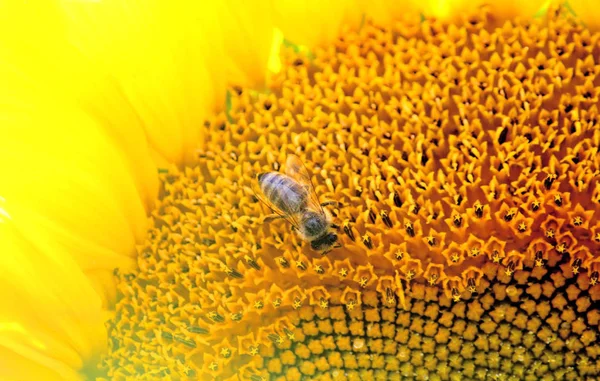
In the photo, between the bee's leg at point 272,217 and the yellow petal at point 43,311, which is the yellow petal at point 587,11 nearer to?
the bee's leg at point 272,217

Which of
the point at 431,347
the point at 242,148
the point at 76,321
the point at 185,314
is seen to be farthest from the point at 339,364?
the point at 76,321

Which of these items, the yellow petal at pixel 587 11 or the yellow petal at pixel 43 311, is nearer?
the yellow petal at pixel 587 11

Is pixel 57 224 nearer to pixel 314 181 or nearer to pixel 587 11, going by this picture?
pixel 314 181

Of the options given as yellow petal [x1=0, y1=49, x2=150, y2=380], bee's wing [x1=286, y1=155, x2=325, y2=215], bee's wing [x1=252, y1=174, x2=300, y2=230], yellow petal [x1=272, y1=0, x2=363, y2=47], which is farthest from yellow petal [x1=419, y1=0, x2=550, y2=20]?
yellow petal [x1=0, y1=49, x2=150, y2=380]

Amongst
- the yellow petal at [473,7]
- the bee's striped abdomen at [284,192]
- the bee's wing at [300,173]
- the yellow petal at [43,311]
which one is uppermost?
the yellow petal at [473,7]

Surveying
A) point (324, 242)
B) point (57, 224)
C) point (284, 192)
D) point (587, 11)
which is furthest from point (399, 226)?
point (57, 224)

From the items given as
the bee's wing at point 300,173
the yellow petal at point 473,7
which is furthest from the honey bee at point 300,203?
the yellow petal at point 473,7

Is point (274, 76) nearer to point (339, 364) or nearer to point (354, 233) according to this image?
point (354, 233)
